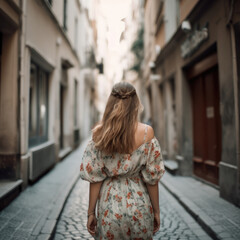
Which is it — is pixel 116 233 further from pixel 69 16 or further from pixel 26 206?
pixel 69 16

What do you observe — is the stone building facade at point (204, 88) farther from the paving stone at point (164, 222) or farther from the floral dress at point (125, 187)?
the floral dress at point (125, 187)

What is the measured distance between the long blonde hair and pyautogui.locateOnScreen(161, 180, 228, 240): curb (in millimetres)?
2590

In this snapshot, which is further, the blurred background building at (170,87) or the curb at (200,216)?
the blurred background building at (170,87)

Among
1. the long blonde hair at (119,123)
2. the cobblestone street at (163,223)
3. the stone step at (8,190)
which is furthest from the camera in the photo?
the stone step at (8,190)

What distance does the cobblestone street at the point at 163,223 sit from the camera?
414 centimetres

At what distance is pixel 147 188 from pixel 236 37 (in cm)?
411

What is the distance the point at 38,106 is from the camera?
8.53 meters

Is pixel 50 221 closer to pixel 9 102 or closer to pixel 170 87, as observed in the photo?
pixel 9 102

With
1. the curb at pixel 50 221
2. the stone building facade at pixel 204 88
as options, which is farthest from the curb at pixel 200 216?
the curb at pixel 50 221


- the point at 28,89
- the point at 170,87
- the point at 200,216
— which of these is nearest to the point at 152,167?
the point at 200,216

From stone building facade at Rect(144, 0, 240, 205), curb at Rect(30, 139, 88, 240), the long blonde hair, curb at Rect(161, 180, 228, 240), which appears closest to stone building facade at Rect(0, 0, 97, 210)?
curb at Rect(30, 139, 88, 240)

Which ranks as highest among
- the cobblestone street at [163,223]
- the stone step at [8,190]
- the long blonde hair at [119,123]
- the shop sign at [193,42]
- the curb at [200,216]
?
the shop sign at [193,42]

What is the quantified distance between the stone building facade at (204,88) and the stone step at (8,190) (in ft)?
Answer: 13.3

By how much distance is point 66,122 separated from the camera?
13.1 m
